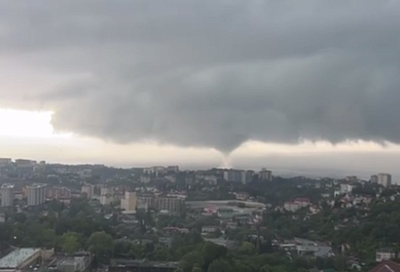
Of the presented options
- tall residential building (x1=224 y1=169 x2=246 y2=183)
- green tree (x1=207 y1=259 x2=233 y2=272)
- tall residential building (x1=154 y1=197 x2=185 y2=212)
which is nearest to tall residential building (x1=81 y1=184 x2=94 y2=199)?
tall residential building (x1=154 y1=197 x2=185 y2=212)

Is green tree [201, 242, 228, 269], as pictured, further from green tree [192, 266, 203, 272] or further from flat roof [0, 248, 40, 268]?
flat roof [0, 248, 40, 268]

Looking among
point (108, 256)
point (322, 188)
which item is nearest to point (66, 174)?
point (322, 188)

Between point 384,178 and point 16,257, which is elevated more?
point 384,178

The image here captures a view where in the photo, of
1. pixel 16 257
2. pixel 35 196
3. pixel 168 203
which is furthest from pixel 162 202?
pixel 16 257

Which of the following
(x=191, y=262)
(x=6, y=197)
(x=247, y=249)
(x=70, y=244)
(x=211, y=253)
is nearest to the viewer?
(x=191, y=262)

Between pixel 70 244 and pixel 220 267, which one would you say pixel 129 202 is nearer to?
pixel 70 244

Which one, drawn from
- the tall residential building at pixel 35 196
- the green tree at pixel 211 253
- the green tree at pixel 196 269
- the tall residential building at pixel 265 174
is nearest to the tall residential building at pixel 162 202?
the tall residential building at pixel 35 196

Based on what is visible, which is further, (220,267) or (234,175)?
(234,175)
